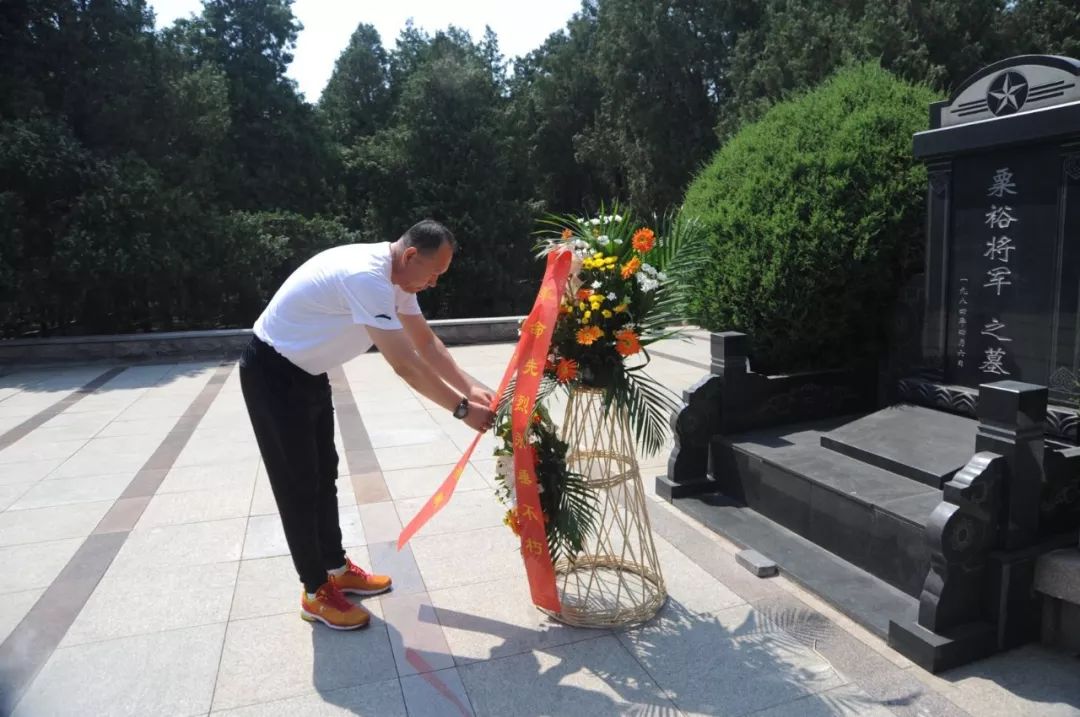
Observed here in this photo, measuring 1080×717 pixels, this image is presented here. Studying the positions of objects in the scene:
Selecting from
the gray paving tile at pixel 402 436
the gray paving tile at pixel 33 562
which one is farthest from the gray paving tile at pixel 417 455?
the gray paving tile at pixel 33 562

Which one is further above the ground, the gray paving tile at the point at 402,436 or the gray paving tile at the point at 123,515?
the gray paving tile at the point at 402,436

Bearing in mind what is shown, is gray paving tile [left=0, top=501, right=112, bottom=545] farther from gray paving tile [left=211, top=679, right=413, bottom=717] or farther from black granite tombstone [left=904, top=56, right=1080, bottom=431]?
black granite tombstone [left=904, top=56, right=1080, bottom=431]

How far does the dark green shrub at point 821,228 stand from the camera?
4457 millimetres

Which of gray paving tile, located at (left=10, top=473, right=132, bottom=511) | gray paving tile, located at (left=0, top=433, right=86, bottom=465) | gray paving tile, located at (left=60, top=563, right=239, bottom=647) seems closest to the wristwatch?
gray paving tile, located at (left=60, top=563, right=239, bottom=647)

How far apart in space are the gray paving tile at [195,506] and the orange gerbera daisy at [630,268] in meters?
2.93

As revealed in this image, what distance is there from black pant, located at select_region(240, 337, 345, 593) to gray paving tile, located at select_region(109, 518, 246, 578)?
0.99m

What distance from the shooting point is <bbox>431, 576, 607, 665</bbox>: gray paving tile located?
297cm

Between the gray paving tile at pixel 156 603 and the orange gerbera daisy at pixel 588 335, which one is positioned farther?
the gray paving tile at pixel 156 603

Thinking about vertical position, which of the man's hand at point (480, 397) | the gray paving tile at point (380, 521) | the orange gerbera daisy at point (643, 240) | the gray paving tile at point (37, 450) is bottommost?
the gray paving tile at point (380, 521)

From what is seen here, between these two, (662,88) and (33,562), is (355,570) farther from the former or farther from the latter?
(662,88)

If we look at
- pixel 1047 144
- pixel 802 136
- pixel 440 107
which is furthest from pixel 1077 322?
pixel 440 107

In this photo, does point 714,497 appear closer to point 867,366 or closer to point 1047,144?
point 867,366

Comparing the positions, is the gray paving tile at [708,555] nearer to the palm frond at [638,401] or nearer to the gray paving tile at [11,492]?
the palm frond at [638,401]

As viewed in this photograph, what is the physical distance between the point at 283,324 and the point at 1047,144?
145 inches
